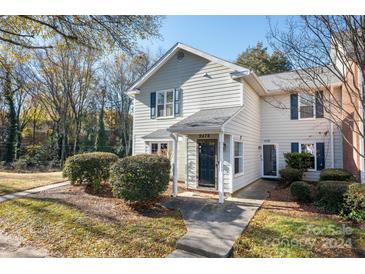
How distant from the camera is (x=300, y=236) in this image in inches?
199

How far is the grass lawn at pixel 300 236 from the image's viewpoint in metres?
4.45

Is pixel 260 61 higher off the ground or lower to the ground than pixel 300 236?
higher

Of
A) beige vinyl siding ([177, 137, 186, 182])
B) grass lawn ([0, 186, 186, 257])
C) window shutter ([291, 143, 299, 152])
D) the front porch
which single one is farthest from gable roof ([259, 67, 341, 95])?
grass lawn ([0, 186, 186, 257])

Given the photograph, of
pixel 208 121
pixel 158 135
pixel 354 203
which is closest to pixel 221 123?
pixel 208 121

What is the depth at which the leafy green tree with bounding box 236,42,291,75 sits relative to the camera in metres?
24.7

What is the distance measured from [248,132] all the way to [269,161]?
3.25 meters

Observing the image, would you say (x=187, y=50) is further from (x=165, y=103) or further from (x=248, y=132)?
(x=248, y=132)

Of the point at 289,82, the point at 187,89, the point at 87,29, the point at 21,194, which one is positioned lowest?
the point at 21,194

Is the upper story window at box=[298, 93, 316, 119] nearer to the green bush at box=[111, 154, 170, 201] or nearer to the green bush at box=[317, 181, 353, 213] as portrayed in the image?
the green bush at box=[317, 181, 353, 213]

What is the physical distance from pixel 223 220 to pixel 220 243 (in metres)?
Answer: 1.44

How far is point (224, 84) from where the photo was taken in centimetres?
1019

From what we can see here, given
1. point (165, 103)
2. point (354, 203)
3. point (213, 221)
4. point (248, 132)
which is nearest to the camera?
point (354, 203)

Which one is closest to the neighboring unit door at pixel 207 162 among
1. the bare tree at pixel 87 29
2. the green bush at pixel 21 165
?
the bare tree at pixel 87 29

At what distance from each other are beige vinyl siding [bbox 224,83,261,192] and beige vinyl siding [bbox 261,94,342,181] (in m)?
0.58
